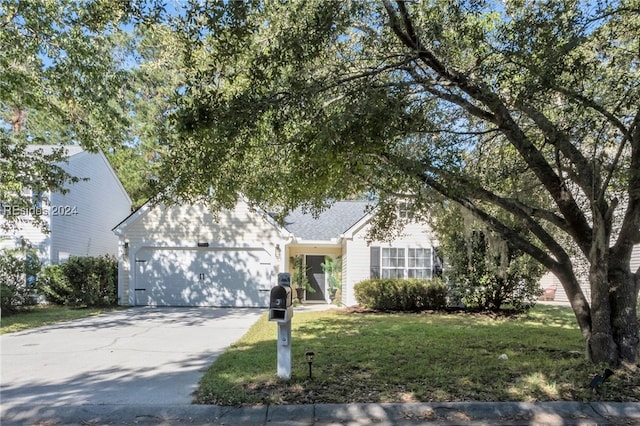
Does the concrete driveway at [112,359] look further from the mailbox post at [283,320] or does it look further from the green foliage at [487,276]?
the green foliage at [487,276]

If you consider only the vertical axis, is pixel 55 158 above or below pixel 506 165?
above

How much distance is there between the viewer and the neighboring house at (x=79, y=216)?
56.5 ft

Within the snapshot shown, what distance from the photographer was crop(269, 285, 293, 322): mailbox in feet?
18.5

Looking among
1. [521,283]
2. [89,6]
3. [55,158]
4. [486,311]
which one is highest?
[89,6]

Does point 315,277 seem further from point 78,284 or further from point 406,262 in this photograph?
point 78,284

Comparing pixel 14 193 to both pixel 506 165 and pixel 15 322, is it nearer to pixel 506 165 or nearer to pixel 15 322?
pixel 15 322

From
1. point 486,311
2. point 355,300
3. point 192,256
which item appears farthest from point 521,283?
point 192,256

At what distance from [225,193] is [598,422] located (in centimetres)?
563

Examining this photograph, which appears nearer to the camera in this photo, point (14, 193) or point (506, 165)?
point (506, 165)

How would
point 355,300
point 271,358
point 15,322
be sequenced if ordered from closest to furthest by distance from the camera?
point 271,358 < point 15,322 < point 355,300

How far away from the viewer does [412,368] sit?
6.33 meters

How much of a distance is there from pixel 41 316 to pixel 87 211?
8.34 meters

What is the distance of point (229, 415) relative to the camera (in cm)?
459

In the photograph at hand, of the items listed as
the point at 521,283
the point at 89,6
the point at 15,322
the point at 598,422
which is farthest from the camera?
the point at 521,283
